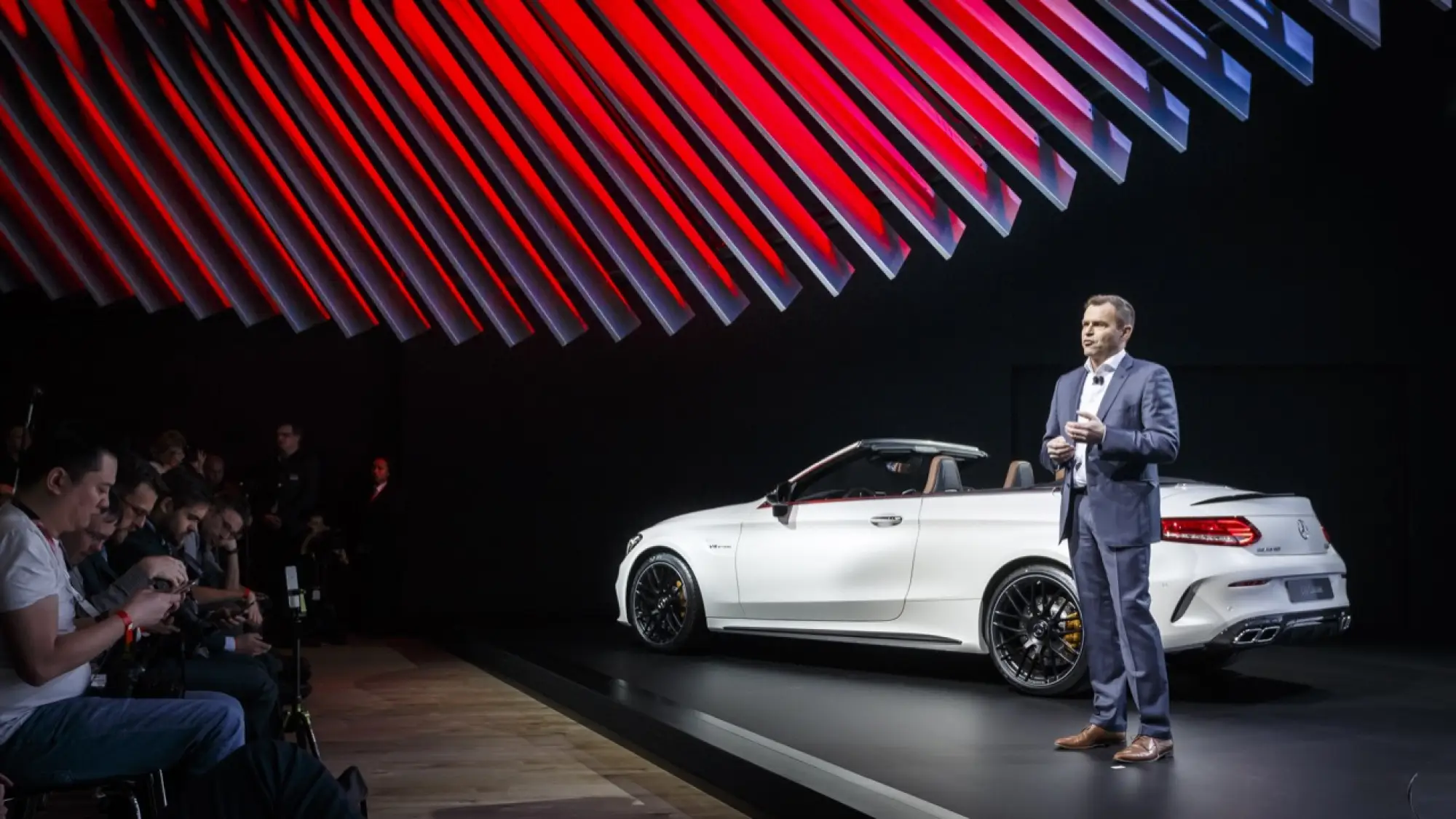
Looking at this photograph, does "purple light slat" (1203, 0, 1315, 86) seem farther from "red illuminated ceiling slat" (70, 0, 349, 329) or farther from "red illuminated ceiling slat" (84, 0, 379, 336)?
"red illuminated ceiling slat" (70, 0, 349, 329)

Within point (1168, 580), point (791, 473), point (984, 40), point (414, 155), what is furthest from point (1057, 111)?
point (791, 473)

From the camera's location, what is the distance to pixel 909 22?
22.8 ft

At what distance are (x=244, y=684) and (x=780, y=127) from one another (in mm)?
4276

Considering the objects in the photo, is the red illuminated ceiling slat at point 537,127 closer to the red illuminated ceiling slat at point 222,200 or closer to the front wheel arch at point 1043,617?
the red illuminated ceiling slat at point 222,200

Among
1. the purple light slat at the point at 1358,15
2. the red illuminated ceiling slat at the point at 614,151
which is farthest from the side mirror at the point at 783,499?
the purple light slat at the point at 1358,15

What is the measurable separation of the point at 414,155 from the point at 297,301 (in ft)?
7.77

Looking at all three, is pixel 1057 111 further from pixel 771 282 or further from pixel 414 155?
pixel 414 155

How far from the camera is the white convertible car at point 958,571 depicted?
22.4 feet

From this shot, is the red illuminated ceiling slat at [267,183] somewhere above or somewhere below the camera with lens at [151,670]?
above

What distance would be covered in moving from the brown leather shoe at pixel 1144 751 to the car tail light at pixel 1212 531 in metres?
1.64

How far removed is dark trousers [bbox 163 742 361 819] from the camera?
10.1 feet

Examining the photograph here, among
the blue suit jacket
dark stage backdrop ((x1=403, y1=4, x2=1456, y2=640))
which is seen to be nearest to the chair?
the blue suit jacket

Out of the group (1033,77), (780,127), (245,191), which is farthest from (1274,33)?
(245,191)

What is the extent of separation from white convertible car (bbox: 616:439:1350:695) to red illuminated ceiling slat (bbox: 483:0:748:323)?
6.58 ft
